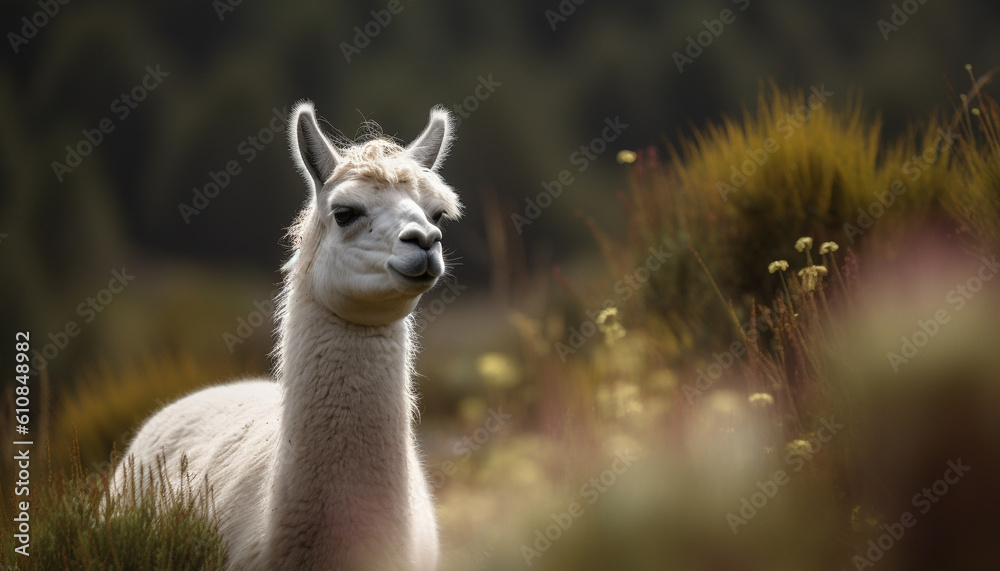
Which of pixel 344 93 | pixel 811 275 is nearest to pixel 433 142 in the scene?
pixel 811 275

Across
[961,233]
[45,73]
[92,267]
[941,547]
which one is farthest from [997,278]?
[45,73]

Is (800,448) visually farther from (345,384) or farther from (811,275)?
(345,384)

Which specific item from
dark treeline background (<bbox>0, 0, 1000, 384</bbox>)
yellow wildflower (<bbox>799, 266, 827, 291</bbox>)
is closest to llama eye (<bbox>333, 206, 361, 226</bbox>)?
yellow wildflower (<bbox>799, 266, 827, 291</bbox>)

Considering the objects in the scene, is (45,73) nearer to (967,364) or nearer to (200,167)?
(200,167)

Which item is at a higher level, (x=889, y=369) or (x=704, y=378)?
(x=704, y=378)

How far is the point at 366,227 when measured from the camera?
2.56 metres

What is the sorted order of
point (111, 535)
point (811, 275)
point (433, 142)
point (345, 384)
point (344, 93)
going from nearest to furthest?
1. point (111, 535)
2. point (345, 384)
3. point (811, 275)
4. point (433, 142)
5. point (344, 93)

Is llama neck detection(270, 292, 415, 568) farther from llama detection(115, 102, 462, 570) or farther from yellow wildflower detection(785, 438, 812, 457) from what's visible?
yellow wildflower detection(785, 438, 812, 457)

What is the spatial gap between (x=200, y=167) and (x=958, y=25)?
14534 mm

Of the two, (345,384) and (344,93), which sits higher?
(344,93)

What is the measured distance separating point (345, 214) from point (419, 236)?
36cm

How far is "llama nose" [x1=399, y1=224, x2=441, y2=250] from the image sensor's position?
2.39m

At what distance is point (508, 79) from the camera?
16484 millimetres

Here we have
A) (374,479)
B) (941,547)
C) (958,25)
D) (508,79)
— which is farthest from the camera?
(508,79)
